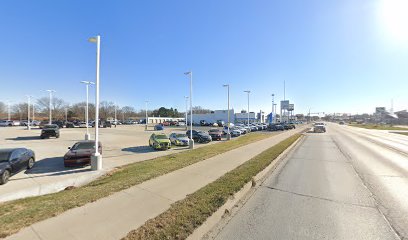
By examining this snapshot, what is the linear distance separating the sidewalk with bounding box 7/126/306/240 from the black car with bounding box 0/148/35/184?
638 centimetres

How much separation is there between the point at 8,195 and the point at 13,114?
126557mm

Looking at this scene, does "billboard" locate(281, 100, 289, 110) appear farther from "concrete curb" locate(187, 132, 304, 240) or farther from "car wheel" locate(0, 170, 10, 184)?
"car wheel" locate(0, 170, 10, 184)

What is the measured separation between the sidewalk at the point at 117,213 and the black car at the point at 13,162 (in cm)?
638

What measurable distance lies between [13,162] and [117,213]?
331 inches

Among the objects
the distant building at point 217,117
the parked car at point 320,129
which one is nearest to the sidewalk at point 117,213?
the parked car at point 320,129

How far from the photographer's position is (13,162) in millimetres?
10109

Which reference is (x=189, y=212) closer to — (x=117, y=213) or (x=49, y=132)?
(x=117, y=213)

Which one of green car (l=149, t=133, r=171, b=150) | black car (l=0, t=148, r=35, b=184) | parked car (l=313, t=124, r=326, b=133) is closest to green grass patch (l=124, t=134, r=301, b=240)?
black car (l=0, t=148, r=35, b=184)

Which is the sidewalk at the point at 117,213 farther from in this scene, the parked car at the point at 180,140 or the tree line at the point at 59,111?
the tree line at the point at 59,111

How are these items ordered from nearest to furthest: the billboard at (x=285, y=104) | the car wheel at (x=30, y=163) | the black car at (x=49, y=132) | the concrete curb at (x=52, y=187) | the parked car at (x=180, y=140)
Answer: the concrete curb at (x=52, y=187), the car wheel at (x=30, y=163), the parked car at (x=180, y=140), the black car at (x=49, y=132), the billboard at (x=285, y=104)

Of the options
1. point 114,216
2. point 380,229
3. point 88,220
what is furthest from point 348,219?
point 88,220

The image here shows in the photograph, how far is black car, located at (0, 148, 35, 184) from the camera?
30.2ft

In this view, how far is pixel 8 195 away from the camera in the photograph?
761 cm

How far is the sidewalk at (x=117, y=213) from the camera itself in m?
4.11
